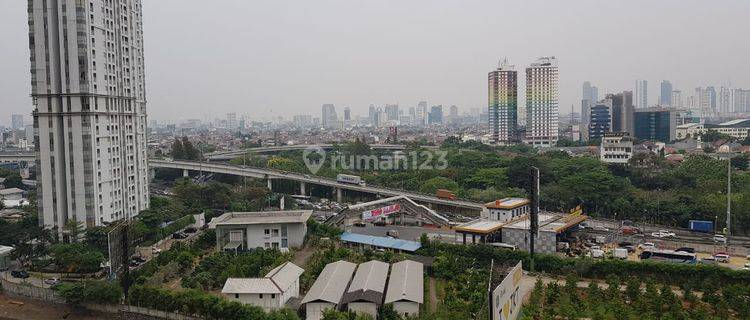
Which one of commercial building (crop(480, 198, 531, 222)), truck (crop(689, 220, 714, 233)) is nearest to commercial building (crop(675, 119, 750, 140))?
truck (crop(689, 220, 714, 233))

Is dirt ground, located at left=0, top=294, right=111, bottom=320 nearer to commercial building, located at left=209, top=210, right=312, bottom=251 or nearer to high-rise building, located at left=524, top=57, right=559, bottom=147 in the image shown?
commercial building, located at left=209, top=210, right=312, bottom=251

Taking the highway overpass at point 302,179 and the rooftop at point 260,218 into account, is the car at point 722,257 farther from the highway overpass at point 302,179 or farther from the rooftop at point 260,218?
the rooftop at point 260,218

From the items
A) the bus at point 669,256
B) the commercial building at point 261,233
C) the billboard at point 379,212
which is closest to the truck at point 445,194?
the billboard at point 379,212

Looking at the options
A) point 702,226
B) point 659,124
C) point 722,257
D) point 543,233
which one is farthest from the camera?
point 659,124

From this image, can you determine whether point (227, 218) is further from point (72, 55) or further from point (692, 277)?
point (692, 277)

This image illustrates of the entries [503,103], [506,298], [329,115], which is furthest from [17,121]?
[506,298]

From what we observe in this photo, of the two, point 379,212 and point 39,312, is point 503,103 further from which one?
point 39,312
